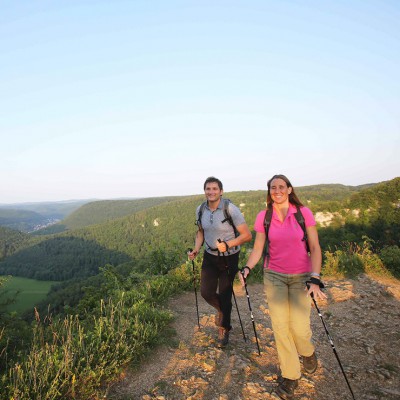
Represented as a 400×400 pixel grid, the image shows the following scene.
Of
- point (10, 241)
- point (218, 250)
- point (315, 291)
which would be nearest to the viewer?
point (315, 291)

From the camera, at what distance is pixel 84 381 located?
3512 mm

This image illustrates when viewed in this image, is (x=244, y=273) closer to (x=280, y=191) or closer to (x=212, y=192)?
(x=280, y=191)

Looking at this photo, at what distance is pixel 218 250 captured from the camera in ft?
14.5

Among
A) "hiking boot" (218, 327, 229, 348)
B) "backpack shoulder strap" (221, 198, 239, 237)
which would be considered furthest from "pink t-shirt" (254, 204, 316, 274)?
"hiking boot" (218, 327, 229, 348)

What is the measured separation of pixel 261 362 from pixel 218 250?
5.79ft

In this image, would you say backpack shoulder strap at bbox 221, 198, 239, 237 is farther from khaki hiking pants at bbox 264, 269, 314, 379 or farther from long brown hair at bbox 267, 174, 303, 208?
khaki hiking pants at bbox 264, 269, 314, 379

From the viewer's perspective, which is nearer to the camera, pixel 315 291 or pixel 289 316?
pixel 315 291

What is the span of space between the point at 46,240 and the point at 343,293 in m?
174

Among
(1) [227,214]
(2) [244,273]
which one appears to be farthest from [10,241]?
(2) [244,273]

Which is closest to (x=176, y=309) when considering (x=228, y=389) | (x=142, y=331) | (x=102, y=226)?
(x=142, y=331)

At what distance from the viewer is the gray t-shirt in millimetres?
4496

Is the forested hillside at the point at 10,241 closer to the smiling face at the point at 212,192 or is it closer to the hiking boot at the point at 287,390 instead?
the smiling face at the point at 212,192

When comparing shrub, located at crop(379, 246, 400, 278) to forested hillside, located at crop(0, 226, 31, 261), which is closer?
shrub, located at crop(379, 246, 400, 278)

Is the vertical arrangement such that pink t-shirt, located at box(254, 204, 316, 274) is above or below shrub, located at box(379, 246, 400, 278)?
above
